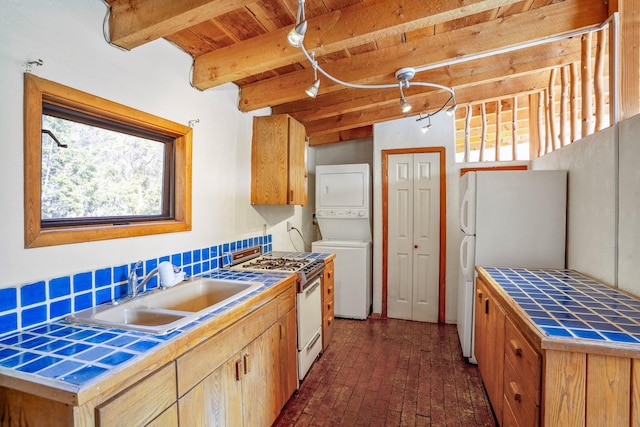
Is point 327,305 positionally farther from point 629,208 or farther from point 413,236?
point 629,208

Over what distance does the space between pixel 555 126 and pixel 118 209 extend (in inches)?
140

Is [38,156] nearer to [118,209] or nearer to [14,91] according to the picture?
[14,91]

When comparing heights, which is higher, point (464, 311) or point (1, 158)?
point (1, 158)

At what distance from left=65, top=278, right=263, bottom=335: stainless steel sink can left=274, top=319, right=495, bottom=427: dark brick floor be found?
36.0 inches

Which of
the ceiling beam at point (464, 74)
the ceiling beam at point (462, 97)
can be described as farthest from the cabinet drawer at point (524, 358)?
the ceiling beam at point (462, 97)

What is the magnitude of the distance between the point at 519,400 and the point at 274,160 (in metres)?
2.25

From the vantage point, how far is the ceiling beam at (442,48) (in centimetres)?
194

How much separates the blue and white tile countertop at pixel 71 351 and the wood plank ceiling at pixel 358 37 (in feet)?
4.27

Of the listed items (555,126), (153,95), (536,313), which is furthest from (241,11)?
(555,126)

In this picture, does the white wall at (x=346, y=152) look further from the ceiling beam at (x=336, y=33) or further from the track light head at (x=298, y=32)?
the track light head at (x=298, y=32)

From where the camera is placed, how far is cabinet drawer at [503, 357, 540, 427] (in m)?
1.26

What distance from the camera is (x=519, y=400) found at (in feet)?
4.72

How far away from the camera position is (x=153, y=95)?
174 cm

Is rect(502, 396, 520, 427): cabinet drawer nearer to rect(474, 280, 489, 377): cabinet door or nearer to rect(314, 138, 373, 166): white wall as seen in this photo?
rect(474, 280, 489, 377): cabinet door
